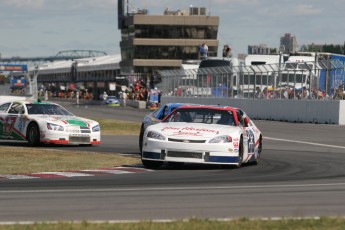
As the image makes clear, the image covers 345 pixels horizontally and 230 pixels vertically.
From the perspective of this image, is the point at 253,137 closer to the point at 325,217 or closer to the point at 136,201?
the point at 136,201

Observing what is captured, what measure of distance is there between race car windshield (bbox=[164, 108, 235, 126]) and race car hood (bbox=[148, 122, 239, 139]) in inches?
20.1

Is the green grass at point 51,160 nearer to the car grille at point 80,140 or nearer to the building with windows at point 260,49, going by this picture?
the car grille at point 80,140

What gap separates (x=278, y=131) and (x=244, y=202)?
25.3 meters

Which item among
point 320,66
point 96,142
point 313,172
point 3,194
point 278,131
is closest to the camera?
point 3,194

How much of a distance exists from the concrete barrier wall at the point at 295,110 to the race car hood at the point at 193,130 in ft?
76.5

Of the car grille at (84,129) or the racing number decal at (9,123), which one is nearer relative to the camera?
the car grille at (84,129)

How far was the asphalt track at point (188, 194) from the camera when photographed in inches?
423

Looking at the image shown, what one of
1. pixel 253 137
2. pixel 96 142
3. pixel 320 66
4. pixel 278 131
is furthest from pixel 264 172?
pixel 320 66

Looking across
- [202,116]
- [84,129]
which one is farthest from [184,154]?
[84,129]

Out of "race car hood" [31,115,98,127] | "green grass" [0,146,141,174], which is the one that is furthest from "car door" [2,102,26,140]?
"green grass" [0,146,141,174]

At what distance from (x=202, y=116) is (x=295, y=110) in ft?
88.8

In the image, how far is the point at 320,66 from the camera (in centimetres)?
4378

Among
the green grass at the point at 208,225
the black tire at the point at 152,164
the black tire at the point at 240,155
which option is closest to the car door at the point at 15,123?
the black tire at the point at 152,164

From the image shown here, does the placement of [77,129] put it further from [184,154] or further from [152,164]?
[184,154]
